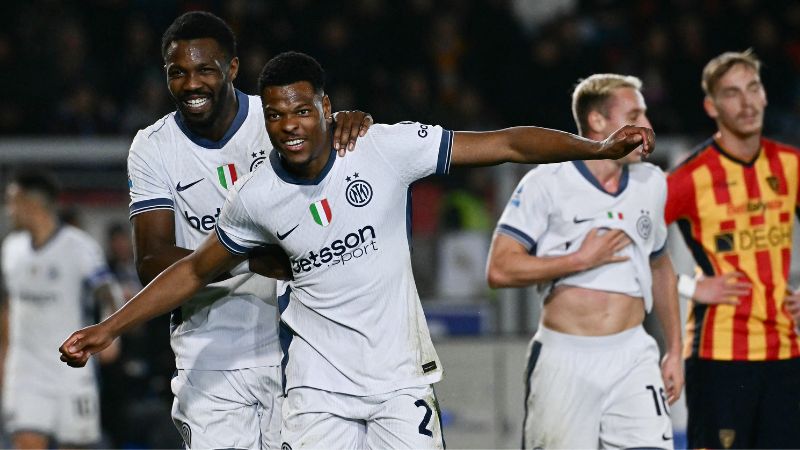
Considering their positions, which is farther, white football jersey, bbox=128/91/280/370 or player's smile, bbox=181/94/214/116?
white football jersey, bbox=128/91/280/370

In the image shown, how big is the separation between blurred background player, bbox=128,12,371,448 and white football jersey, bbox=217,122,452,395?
1.43 feet

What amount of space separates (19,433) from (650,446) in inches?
204

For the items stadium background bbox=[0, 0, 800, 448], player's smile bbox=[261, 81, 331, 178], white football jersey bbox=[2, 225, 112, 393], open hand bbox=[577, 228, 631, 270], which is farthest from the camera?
stadium background bbox=[0, 0, 800, 448]

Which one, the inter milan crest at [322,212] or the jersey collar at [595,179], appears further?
the jersey collar at [595,179]

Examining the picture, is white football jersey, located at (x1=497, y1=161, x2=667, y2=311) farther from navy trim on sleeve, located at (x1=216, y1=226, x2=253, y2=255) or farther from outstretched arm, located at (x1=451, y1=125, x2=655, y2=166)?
navy trim on sleeve, located at (x1=216, y1=226, x2=253, y2=255)

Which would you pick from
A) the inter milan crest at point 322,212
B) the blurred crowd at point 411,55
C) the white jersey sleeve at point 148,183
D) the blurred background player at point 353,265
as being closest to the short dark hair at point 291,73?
the blurred background player at point 353,265

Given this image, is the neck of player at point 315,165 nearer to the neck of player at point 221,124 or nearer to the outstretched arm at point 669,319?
the neck of player at point 221,124

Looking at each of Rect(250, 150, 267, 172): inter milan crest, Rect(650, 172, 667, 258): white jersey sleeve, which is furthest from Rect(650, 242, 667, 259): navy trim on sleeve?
Rect(250, 150, 267, 172): inter milan crest

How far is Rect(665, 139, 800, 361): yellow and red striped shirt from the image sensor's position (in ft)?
20.3

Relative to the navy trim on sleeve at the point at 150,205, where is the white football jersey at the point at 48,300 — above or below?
below

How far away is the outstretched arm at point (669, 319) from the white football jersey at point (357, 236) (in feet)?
5.72

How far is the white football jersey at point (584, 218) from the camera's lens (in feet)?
18.8

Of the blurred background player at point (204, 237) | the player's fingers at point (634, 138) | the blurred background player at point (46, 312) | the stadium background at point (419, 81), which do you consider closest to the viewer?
the player's fingers at point (634, 138)

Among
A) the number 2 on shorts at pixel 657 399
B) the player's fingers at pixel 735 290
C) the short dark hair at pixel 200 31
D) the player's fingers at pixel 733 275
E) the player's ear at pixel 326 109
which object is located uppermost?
the short dark hair at pixel 200 31
